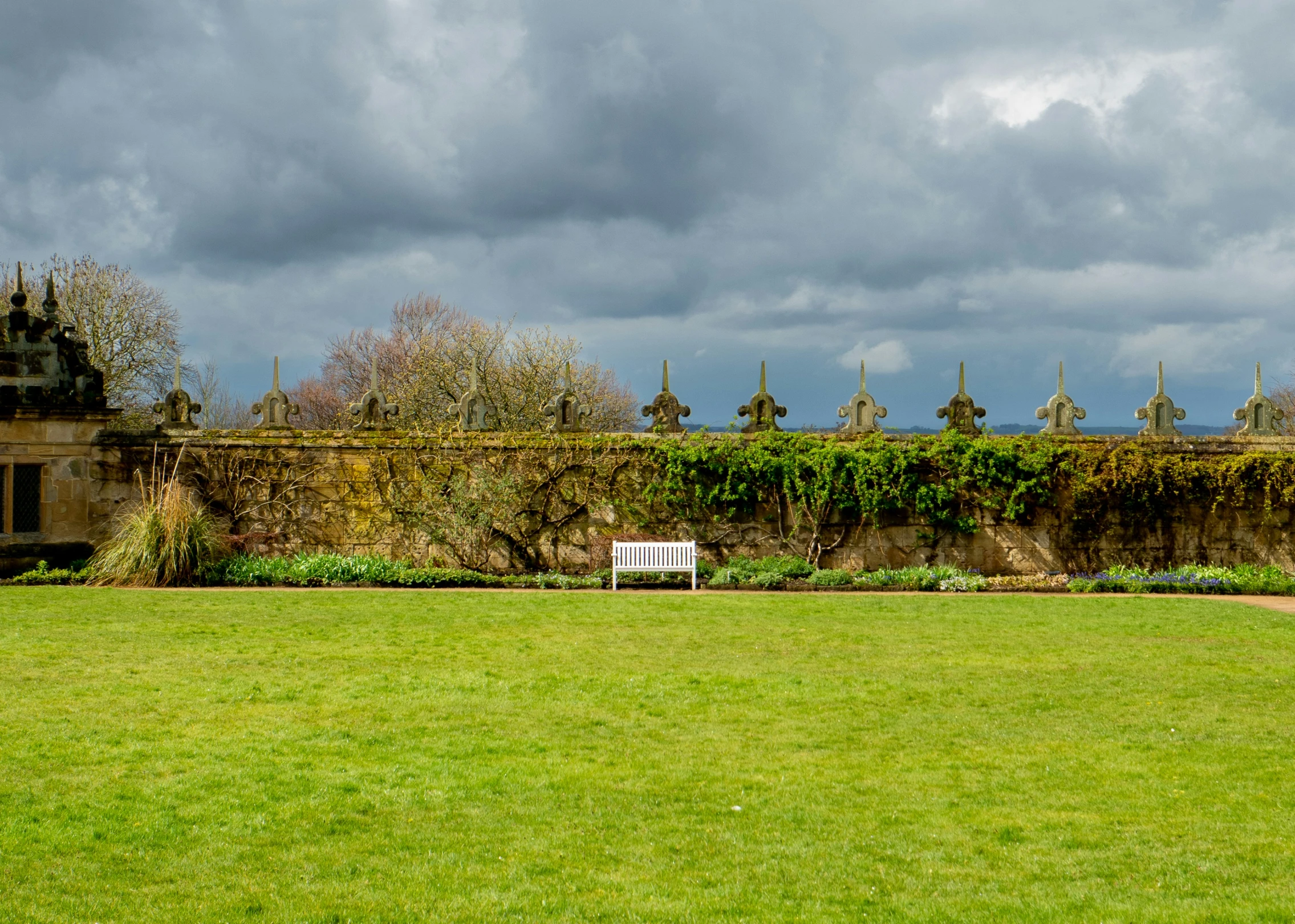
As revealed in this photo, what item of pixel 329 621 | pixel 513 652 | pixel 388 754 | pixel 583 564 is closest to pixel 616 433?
pixel 583 564

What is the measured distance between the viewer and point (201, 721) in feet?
27.5

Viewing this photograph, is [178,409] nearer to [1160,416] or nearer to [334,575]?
[334,575]

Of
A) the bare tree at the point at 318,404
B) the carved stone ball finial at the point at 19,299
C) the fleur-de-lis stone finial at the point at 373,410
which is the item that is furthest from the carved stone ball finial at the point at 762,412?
the bare tree at the point at 318,404

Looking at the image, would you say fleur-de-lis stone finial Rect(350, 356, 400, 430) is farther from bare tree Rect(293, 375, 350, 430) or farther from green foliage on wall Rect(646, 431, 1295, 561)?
bare tree Rect(293, 375, 350, 430)

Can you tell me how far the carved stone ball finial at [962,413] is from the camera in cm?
1964

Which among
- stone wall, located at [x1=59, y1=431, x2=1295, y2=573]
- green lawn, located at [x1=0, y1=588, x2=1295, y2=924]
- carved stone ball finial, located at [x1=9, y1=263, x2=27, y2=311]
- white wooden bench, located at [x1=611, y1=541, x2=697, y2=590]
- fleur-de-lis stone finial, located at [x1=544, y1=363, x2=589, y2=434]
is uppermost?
carved stone ball finial, located at [x1=9, y1=263, x2=27, y2=311]

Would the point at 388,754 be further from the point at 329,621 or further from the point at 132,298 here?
the point at 132,298

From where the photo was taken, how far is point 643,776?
7.12 m

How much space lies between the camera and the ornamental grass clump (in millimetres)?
17391

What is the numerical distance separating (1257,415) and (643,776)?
1637 centimetres

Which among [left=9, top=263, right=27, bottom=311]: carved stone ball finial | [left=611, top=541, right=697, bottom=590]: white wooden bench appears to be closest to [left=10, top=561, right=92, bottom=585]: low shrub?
[left=9, top=263, right=27, bottom=311]: carved stone ball finial

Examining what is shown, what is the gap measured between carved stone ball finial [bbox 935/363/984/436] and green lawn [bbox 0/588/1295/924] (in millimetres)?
7294

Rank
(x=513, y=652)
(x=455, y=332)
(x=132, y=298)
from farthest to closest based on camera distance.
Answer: (x=455, y=332)
(x=132, y=298)
(x=513, y=652)

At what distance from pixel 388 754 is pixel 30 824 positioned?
82.1 inches
